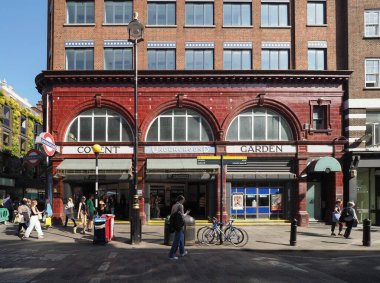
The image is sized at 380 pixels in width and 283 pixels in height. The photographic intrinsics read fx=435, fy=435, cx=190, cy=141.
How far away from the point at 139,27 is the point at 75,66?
10.3m

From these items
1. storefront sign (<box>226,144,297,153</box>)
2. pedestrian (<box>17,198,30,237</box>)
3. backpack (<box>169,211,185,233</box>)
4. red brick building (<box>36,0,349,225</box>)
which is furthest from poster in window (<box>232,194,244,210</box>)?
backpack (<box>169,211,185,233</box>)

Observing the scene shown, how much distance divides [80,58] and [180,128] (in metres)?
7.34

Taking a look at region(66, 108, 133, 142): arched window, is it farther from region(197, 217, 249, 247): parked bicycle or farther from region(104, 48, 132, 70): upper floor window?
region(197, 217, 249, 247): parked bicycle

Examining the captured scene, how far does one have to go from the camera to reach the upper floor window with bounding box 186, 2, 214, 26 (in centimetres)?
2631

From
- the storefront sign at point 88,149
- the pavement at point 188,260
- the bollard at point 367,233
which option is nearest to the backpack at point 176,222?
the pavement at point 188,260

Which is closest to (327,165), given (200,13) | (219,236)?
(219,236)

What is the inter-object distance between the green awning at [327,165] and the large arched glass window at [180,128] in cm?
618

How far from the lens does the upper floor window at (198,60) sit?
26078 millimetres

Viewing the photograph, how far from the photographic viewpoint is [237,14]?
26406 mm

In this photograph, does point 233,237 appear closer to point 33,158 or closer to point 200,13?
point 33,158

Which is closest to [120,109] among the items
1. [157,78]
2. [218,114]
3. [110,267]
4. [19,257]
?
[157,78]

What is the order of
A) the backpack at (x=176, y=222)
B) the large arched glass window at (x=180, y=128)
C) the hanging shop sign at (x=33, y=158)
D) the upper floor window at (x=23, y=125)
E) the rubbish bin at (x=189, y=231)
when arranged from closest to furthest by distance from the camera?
1. the backpack at (x=176, y=222)
2. the rubbish bin at (x=189, y=231)
3. the hanging shop sign at (x=33, y=158)
4. the large arched glass window at (x=180, y=128)
5. the upper floor window at (x=23, y=125)

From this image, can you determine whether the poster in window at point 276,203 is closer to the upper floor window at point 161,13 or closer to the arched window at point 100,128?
the arched window at point 100,128

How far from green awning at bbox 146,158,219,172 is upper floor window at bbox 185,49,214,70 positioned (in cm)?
559
